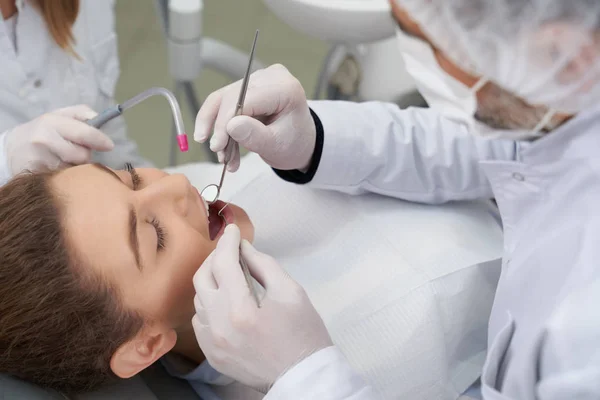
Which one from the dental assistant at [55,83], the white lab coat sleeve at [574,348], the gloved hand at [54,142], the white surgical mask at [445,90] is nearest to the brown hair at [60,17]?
the dental assistant at [55,83]

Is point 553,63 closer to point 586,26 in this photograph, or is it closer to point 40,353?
point 586,26

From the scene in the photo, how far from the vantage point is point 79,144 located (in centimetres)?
111

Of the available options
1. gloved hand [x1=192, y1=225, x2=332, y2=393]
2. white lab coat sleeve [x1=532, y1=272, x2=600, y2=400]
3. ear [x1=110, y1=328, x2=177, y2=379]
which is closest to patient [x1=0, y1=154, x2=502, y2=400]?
ear [x1=110, y1=328, x2=177, y2=379]

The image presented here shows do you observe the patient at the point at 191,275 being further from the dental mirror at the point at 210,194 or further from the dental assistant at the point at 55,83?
the dental assistant at the point at 55,83

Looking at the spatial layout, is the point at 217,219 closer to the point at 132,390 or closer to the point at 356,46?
the point at 132,390

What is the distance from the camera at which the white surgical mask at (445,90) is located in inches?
28.6

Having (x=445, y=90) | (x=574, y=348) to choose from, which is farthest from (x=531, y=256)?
(x=445, y=90)

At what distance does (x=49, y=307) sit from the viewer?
869 mm

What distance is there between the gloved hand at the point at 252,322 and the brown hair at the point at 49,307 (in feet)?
0.48

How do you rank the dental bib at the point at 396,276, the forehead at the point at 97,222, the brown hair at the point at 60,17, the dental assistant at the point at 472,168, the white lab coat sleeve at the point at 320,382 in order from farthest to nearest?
the brown hair at the point at 60,17 < the dental bib at the point at 396,276 < the forehead at the point at 97,222 < the white lab coat sleeve at the point at 320,382 < the dental assistant at the point at 472,168

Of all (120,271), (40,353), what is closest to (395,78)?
(120,271)

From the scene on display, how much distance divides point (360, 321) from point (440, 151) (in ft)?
1.14

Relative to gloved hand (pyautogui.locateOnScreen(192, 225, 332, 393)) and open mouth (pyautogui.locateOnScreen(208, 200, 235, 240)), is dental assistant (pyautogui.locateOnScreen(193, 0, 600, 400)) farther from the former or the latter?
open mouth (pyautogui.locateOnScreen(208, 200, 235, 240))

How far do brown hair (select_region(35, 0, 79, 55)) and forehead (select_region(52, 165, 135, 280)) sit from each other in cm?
48
